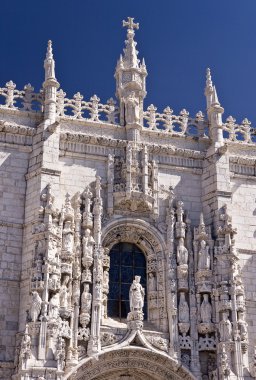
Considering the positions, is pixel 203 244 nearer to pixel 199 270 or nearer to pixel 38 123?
pixel 199 270

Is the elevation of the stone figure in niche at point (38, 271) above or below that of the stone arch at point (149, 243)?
below

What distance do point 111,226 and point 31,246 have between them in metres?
2.34

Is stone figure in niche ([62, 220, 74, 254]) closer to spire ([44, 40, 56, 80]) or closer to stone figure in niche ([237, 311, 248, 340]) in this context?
spire ([44, 40, 56, 80])

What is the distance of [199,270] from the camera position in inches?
809

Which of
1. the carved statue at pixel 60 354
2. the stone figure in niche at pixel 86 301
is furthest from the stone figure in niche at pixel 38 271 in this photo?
the carved statue at pixel 60 354

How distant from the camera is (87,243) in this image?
794 inches

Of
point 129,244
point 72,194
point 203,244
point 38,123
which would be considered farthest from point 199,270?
point 38,123

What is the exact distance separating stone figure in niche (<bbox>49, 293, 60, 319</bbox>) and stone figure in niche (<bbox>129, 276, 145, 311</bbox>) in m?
1.89

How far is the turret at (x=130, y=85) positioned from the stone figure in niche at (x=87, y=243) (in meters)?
3.60

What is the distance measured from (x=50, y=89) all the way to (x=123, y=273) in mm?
5401

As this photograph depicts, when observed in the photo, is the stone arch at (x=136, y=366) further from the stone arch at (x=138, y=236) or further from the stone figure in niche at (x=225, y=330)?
the stone arch at (x=138, y=236)

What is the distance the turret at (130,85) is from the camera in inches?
877

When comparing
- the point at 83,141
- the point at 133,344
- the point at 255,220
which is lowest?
the point at 133,344

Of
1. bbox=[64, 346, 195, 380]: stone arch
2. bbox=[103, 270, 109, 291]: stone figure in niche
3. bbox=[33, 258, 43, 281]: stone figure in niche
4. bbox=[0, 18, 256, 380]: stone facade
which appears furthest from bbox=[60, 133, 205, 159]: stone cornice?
bbox=[64, 346, 195, 380]: stone arch
